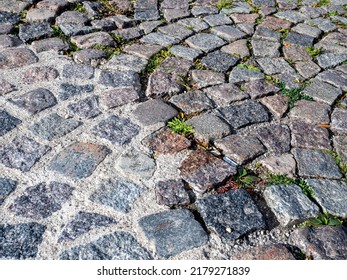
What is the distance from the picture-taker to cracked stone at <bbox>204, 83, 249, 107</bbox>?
3.18 meters

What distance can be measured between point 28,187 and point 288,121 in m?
1.75

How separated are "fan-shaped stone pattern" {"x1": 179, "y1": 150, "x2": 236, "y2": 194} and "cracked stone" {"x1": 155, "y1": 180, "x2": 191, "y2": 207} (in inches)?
2.6

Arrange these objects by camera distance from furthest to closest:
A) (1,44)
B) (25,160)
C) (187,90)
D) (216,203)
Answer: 1. (1,44)
2. (187,90)
3. (25,160)
4. (216,203)

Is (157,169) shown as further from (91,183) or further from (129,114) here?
(129,114)

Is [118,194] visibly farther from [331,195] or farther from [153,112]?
[331,195]

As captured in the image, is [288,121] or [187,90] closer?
[288,121]

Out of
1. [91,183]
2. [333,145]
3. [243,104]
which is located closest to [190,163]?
[91,183]

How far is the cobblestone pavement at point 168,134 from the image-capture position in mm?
2184

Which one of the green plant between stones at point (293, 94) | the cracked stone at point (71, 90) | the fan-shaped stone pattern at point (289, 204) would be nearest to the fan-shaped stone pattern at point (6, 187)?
the cracked stone at point (71, 90)

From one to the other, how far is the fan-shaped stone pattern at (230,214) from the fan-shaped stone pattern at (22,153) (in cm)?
98

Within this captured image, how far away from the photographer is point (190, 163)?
2.60 m

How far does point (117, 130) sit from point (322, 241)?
4.53 feet

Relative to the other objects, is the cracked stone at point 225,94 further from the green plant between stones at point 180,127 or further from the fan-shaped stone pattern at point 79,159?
the fan-shaped stone pattern at point 79,159

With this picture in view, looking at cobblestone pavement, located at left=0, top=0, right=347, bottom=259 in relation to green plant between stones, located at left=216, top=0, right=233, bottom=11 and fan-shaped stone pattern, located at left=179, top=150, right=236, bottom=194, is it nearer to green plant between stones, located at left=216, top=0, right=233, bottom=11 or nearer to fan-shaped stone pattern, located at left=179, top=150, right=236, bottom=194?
fan-shaped stone pattern, located at left=179, top=150, right=236, bottom=194
